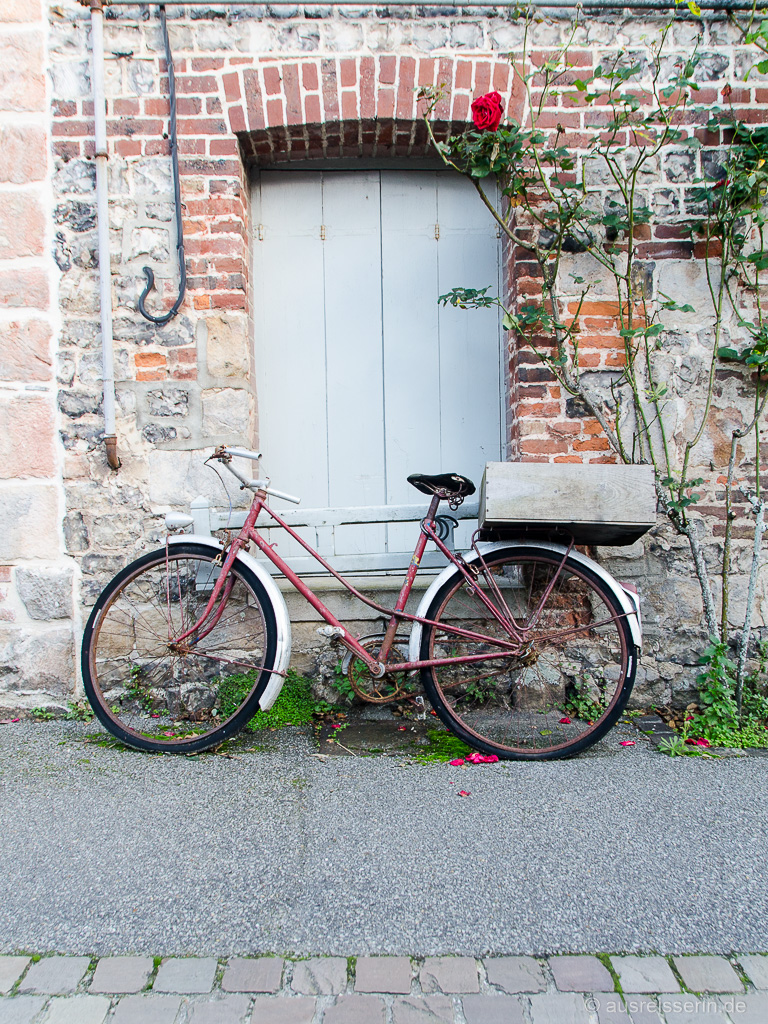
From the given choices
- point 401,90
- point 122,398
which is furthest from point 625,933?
point 401,90

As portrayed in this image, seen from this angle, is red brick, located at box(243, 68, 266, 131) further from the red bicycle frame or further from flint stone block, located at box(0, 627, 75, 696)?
flint stone block, located at box(0, 627, 75, 696)

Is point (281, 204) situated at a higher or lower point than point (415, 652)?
higher

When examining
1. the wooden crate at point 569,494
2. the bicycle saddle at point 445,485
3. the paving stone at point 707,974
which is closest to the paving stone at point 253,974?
the paving stone at point 707,974

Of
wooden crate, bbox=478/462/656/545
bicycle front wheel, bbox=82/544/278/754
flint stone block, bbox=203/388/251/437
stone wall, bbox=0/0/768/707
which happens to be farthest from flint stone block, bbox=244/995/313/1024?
flint stone block, bbox=203/388/251/437

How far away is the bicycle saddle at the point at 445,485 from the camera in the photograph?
2936 millimetres

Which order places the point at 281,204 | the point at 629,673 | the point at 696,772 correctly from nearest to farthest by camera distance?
the point at 696,772 → the point at 629,673 → the point at 281,204

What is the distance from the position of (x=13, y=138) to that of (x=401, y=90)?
1.80 metres

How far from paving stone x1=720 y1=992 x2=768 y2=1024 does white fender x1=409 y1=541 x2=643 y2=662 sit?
1403 millimetres

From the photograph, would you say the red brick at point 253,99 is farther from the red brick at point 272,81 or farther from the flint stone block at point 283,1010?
the flint stone block at point 283,1010

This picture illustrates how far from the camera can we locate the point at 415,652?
2.89 m

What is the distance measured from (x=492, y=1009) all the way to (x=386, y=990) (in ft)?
0.78

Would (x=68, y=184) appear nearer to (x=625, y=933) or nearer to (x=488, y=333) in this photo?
(x=488, y=333)

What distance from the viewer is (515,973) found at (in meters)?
1.65

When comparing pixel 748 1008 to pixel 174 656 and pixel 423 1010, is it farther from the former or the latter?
pixel 174 656
